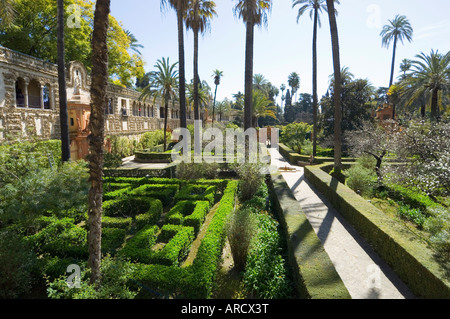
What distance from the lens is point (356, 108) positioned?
79.9ft

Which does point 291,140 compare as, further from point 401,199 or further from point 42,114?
point 42,114

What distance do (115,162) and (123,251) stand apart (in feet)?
29.2

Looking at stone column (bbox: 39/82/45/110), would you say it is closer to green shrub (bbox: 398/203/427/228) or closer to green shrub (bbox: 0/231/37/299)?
green shrub (bbox: 0/231/37/299)

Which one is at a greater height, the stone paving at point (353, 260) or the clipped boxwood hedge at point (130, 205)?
the clipped boxwood hedge at point (130, 205)

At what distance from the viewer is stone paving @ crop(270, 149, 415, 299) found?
16.6 feet

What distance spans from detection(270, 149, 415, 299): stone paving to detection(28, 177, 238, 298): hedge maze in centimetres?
302

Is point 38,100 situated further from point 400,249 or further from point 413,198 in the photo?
point 413,198

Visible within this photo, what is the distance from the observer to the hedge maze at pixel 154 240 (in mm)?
4598

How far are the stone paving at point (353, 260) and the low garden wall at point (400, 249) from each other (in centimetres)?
20

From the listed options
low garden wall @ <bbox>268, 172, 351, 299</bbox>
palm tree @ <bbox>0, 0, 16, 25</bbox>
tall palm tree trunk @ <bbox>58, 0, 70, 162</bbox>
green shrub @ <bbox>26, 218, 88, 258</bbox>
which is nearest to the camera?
low garden wall @ <bbox>268, 172, 351, 299</bbox>

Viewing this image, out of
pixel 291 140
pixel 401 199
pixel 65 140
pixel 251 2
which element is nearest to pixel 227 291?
pixel 401 199

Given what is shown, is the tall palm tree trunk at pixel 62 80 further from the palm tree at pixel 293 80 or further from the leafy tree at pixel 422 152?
the palm tree at pixel 293 80

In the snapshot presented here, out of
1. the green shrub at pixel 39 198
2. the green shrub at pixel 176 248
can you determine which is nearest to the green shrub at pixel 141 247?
the green shrub at pixel 176 248

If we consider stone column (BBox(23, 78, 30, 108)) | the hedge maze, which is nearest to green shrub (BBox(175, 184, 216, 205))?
the hedge maze
